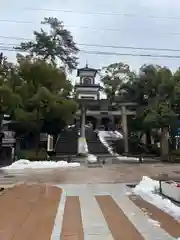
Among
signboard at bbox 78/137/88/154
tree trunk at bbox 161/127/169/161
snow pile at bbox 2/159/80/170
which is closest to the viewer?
snow pile at bbox 2/159/80/170

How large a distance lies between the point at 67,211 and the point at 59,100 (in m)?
25.0

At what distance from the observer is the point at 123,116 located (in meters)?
43.0

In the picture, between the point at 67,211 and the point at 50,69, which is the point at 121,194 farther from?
the point at 50,69

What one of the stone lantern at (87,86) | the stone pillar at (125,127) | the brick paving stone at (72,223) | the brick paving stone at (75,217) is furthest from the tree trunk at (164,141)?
the brick paving stone at (72,223)

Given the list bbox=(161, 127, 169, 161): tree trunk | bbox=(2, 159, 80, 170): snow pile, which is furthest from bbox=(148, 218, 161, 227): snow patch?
bbox=(161, 127, 169, 161): tree trunk

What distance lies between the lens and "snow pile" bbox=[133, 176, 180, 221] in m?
10.2

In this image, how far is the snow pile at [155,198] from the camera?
33.4 feet

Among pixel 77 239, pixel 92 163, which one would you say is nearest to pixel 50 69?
pixel 92 163

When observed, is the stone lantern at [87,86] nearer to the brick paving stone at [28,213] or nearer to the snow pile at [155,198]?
the snow pile at [155,198]

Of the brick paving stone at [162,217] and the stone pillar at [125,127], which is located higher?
the stone pillar at [125,127]

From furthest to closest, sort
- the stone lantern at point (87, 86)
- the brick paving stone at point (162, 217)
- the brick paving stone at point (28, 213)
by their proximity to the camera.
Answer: the stone lantern at point (87, 86), the brick paving stone at point (162, 217), the brick paving stone at point (28, 213)

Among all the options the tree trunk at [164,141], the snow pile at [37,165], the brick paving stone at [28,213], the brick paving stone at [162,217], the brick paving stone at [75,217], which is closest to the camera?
the brick paving stone at [75,217]

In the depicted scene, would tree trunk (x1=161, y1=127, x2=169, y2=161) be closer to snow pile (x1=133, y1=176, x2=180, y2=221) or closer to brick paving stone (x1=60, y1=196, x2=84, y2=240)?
snow pile (x1=133, y1=176, x2=180, y2=221)

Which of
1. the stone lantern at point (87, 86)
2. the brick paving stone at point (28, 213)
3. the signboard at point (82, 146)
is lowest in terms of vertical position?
the brick paving stone at point (28, 213)
